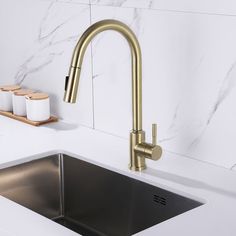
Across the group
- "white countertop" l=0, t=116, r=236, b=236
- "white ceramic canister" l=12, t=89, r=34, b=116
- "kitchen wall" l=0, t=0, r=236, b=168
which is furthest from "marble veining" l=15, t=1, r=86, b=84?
"white countertop" l=0, t=116, r=236, b=236

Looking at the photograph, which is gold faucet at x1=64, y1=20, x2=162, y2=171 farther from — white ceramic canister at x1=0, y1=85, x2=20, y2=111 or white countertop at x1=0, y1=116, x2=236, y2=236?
white ceramic canister at x1=0, y1=85, x2=20, y2=111

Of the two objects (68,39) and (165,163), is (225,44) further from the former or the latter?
(68,39)

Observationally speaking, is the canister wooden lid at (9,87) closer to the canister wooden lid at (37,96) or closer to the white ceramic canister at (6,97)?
the white ceramic canister at (6,97)

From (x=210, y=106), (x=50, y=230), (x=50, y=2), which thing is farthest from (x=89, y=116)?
(x=50, y=230)

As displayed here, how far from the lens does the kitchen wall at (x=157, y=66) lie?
1502 mm

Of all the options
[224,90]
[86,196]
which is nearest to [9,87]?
[86,196]

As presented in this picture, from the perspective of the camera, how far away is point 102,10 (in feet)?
5.86

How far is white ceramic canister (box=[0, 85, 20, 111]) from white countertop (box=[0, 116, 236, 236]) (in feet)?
0.21

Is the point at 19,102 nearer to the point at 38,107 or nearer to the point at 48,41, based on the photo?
the point at 38,107

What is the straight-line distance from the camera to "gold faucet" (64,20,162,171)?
4.53 ft

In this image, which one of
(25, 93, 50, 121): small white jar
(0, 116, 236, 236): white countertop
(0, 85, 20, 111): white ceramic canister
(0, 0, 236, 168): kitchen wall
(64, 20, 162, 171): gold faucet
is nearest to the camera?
(0, 116, 236, 236): white countertop

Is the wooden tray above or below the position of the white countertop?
above

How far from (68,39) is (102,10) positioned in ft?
0.65

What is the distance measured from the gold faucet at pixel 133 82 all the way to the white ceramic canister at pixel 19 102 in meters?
0.60
